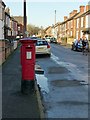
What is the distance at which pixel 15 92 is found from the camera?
8930mm

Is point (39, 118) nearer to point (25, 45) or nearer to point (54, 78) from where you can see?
point (25, 45)

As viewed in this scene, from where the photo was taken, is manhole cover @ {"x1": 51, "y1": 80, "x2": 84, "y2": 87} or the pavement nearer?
the pavement

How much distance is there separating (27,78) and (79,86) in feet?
9.54

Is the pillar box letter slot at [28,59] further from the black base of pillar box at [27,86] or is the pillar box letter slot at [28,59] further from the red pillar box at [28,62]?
the black base of pillar box at [27,86]

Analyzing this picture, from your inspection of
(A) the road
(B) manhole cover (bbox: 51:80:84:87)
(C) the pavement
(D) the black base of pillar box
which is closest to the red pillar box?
(D) the black base of pillar box

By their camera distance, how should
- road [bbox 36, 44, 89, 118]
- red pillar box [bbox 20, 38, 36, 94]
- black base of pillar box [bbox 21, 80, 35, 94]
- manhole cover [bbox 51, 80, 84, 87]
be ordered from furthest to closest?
manhole cover [bbox 51, 80, 84, 87] → red pillar box [bbox 20, 38, 36, 94] → black base of pillar box [bbox 21, 80, 35, 94] → road [bbox 36, 44, 89, 118]

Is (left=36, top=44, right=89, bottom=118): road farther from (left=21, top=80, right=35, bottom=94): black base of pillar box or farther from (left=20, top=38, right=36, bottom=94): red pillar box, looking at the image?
→ (left=20, top=38, right=36, bottom=94): red pillar box

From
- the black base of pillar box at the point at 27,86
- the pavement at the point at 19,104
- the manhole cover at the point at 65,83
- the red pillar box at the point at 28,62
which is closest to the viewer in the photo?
the pavement at the point at 19,104

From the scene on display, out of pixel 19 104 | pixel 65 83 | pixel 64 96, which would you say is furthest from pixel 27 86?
pixel 65 83

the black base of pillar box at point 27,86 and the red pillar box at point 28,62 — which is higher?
the red pillar box at point 28,62

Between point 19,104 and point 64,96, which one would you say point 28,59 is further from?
point 19,104

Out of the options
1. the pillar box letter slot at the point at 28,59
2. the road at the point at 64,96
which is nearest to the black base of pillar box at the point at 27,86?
the pillar box letter slot at the point at 28,59

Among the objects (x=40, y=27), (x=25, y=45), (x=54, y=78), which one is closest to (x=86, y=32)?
(x=54, y=78)

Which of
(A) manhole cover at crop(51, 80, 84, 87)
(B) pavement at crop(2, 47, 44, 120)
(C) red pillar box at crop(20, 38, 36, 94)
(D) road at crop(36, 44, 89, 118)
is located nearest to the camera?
(B) pavement at crop(2, 47, 44, 120)
